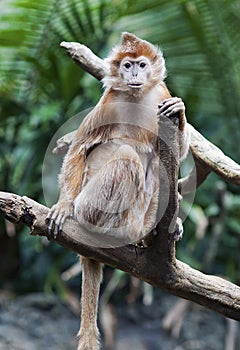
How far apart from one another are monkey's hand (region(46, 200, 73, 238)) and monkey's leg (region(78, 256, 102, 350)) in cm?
17

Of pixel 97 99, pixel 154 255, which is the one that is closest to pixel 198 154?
pixel 154 255

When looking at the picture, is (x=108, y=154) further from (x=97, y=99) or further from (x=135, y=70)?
(x=97, y=99)

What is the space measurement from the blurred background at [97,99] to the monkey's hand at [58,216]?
128cm

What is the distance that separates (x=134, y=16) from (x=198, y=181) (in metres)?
1.43

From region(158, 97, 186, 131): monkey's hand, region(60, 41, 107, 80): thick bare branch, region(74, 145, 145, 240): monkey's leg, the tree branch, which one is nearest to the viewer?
region(158, 97, 186, 131): monkey's hand

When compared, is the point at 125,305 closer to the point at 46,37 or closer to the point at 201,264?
the point at 201,264

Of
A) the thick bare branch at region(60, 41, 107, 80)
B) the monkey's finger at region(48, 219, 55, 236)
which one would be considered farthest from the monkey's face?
the monkey's finger at region(48, 219, 55, 236)

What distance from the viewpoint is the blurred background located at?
10.5 ft

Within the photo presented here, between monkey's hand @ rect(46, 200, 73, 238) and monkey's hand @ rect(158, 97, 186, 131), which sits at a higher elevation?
monkey's hand @ rect(158, 97, 186, 131)

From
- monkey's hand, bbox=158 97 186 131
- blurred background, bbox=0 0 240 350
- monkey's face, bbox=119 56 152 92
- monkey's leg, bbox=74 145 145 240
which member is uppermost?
monkey's hand, bbox=158 97 186 131

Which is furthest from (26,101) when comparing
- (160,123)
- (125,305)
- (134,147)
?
(160,123)

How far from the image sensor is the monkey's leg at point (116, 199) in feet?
5.98

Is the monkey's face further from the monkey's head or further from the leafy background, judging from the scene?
the leafy background

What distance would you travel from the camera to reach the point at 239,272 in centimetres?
361
